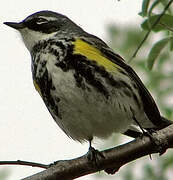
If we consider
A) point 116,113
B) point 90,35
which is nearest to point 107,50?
point 90,35

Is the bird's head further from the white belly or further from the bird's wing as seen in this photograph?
the white belly

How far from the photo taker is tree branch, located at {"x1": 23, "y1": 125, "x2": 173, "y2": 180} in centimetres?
381

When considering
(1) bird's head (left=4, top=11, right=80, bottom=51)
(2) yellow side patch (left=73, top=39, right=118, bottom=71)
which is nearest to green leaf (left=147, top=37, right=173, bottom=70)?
(2) yellow side patch (left=73, top=39, right=118, bottom=71)

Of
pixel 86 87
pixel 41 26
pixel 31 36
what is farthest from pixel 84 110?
pixel 41 26

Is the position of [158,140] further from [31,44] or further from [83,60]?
[31,44]

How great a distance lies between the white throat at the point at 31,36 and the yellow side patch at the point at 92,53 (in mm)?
553

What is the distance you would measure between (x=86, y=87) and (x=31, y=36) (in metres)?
1.38

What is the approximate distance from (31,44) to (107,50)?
0.95m

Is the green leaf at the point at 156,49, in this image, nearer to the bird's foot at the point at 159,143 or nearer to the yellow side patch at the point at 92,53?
the bird's foot at the point at 159,143

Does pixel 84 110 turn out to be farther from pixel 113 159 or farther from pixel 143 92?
pixel 113 159

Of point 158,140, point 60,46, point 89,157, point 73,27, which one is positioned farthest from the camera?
point 73,27

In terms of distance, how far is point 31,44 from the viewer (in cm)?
596

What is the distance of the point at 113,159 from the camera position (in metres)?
4.11

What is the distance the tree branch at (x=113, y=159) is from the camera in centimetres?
381
